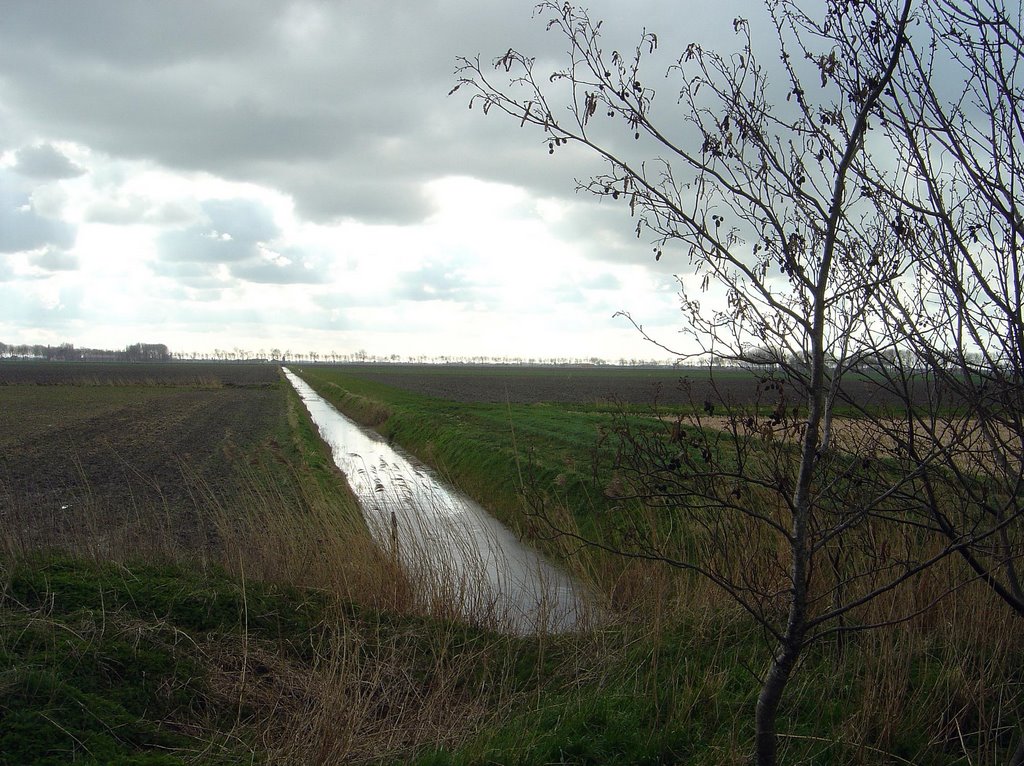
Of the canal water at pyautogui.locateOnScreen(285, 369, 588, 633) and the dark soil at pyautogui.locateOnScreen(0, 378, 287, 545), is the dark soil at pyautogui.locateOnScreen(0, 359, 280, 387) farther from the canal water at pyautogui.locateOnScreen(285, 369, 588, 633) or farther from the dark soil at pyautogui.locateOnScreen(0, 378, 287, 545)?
the canal water at pyautogui.locateOnScreen(285, 369, 588, 633)

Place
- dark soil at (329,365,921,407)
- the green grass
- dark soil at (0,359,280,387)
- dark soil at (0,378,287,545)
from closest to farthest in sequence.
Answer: dark soil at (329,365,921,407) < the green grass < dark soil at (0,378,287,545) < dark soil at (0,359,280,387)

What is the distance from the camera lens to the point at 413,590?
8.51 m

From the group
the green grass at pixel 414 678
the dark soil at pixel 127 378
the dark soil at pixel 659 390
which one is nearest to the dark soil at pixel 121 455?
the green grass at pixel 414 678

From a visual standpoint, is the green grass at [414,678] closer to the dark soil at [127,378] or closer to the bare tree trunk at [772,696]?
the bare tree trunk at [772,696]

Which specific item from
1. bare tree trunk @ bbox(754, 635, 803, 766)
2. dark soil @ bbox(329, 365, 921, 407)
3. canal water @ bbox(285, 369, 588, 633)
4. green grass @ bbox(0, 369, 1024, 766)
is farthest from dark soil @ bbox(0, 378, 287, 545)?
bare tree trunk @ bbox(754, 635, 803, 766)

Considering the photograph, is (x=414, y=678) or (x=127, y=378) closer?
(x=414, y=678)

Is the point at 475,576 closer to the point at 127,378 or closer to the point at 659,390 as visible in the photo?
the point at 659,390

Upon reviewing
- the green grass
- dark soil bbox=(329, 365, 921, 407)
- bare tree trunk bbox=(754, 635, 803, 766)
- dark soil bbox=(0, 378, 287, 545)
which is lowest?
dark soil bbox=(0, 378, 287, 545)

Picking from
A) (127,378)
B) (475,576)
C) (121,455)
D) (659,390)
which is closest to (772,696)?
(659,390)

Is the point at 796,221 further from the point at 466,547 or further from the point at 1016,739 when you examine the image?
the point at 466,547

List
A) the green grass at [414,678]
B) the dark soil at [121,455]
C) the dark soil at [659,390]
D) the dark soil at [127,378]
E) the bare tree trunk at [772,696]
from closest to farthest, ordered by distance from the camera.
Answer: the bare tree trunk at [772,696], the dark soil at [659,390], the green grass at [414,678], the dark soil at [121,455], the dark soil at [127,378]

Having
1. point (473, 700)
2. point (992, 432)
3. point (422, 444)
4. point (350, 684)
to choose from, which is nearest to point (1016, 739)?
point (992, 432)

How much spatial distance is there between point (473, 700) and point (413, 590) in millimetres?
2370

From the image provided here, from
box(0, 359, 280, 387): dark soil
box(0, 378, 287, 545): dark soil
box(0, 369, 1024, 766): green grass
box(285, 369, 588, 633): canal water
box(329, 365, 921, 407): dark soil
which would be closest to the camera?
box(329, 365, 921, 407): dark soil
